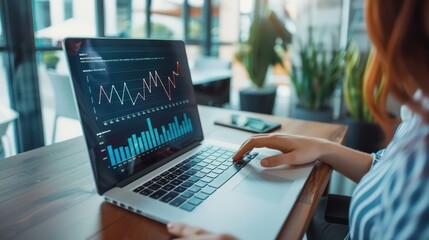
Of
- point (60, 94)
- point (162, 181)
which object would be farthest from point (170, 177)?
point (60, 94)

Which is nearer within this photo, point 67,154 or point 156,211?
point 156,211

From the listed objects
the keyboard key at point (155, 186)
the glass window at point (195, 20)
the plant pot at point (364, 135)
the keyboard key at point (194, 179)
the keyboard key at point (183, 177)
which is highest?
the glass window at point (195, 20)

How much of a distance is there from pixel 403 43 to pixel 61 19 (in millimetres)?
2222

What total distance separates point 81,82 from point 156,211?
264 millimetres

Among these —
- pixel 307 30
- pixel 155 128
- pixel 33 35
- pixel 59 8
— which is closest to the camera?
pixel 155 128

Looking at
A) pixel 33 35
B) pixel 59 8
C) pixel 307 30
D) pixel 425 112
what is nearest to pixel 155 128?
pixel 425 112

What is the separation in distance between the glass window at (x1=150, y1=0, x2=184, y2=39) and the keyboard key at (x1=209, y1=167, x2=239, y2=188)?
8.37 ft

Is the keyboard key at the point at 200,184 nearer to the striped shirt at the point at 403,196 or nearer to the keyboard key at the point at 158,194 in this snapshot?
the keyboard key at the point at 158,194

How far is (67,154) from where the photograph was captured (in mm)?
811

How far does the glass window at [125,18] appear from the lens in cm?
252

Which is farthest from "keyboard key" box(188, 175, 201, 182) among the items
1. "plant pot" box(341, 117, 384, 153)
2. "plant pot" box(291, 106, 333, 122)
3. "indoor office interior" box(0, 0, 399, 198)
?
"plant pot" box(291, 106, 333, 122)

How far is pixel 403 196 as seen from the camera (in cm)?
41

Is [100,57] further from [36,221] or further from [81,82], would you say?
[36,221]

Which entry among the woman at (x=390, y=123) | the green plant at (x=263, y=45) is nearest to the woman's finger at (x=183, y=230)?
the woman at (x=390, y=123)
